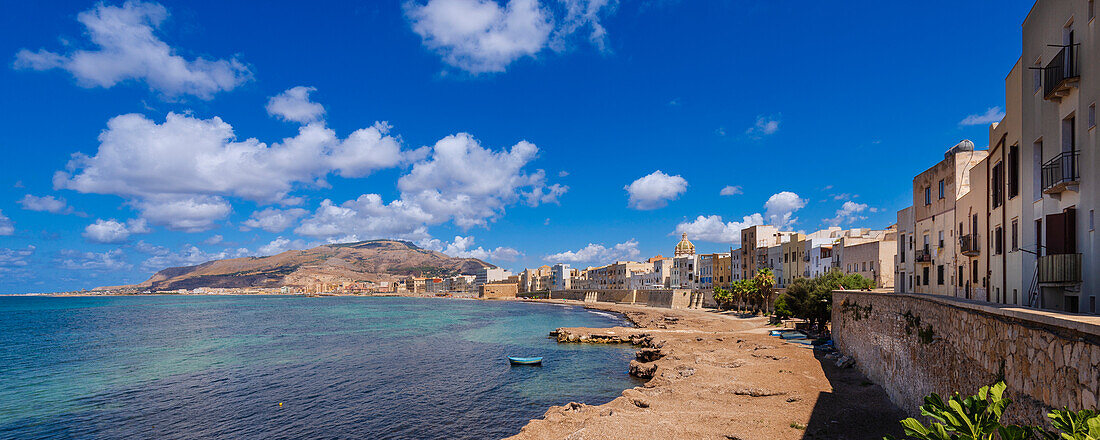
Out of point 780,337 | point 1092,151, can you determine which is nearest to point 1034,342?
point 1092,151

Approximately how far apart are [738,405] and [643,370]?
Result: 47.6 ft

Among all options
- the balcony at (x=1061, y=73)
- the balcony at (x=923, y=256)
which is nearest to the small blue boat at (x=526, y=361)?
the balcony at (x=923, y=256)

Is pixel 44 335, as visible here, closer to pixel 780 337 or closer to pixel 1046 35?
pixel 780 337

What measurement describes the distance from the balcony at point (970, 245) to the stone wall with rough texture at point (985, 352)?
3862 mm

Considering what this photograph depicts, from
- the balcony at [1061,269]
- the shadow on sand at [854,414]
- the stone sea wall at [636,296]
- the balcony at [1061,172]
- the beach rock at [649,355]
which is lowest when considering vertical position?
the stone sea wall at [636,296]

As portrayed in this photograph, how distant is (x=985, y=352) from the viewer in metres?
11.4

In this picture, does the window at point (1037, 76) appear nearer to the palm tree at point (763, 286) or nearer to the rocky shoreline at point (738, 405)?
the rocky shoreline at point (738, 405)

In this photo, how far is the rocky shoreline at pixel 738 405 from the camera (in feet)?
70.1

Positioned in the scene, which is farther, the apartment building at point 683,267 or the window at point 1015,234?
the apartment building at point 683,267

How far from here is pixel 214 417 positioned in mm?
Result: 29781

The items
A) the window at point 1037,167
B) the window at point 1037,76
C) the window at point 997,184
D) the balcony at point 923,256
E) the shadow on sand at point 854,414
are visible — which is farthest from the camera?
the balcony at point 923,256

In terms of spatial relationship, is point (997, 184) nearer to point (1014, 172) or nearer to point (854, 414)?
point (1014, 172)

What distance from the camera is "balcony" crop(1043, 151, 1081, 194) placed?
12320mm

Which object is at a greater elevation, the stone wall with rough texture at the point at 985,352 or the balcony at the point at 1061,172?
the balcony at the point at 1061,172
